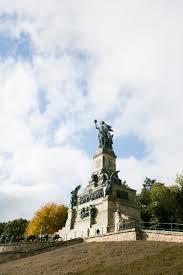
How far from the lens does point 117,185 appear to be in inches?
1876

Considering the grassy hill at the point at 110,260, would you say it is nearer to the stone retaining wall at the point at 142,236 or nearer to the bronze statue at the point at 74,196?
the stone retaining wall at the point at 142,236

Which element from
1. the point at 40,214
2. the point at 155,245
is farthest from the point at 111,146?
the point at 155,245

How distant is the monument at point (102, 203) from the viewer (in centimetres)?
4299

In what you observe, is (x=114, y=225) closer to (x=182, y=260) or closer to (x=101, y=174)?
(x=101, y=174)

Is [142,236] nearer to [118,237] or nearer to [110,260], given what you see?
[118,237]

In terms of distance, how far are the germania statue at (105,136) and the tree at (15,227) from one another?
29.5 meters

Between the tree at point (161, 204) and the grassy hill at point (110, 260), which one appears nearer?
the grassy hill at point (110, 260)

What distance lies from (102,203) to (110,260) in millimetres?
18254

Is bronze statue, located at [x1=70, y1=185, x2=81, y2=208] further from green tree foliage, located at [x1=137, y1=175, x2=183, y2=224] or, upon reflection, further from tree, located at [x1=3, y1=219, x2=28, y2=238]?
tree, located at [x1=3, y1=219, x2=28, y2=238]

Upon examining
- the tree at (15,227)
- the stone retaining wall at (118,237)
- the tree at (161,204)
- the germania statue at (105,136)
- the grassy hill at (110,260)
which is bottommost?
the grassy hill at (110,260)

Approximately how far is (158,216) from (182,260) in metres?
28.7

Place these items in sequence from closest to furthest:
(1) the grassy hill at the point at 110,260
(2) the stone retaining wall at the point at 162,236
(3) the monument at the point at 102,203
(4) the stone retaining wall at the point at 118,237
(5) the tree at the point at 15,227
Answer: (1) the grassy hill at the point at 110,260
(2) the stone retaining wall at the point at 162,236
(4) the stone retaining wall at the point at 118,237
(3) the monument at the point at 102,203
(5) the tree at the point at 15,227

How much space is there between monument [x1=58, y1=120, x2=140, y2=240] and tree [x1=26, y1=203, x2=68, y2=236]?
1539 cm

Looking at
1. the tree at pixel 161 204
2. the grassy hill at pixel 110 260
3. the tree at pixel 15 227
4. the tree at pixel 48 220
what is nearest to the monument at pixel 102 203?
the tree at pixel 161 204
